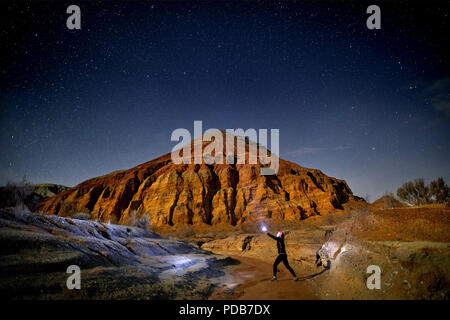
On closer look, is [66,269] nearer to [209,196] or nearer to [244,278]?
[244,278]

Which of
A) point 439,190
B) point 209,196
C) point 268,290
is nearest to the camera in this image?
point 268,290

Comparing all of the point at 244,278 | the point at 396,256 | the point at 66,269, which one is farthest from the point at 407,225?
the point at 66,269

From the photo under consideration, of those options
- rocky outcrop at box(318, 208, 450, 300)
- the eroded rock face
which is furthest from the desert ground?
the eroded rock face

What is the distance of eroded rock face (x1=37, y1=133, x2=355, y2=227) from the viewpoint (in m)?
44.3

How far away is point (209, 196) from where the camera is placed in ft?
162

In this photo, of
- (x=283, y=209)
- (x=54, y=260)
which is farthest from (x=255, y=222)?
(x=54, y=260)

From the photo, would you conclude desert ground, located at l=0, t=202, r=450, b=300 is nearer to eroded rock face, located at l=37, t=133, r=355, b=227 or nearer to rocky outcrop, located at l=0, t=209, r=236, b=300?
rocky outcrop, located at l=0, t=209, r=236, b=300

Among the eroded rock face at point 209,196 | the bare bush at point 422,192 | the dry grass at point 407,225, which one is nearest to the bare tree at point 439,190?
the bare bush at point 422,192

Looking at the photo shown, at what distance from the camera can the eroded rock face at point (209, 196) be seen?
44.3 metres

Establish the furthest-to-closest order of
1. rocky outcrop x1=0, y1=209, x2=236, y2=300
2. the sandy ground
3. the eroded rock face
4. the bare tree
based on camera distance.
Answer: the eroded rock face < the bare tree < the sandy ground < rocky outcrop x1=0, y1=209, x2=236, y2=300

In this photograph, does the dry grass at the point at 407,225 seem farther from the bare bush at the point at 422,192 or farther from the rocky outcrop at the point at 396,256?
the bare bush at the point at 422,192
